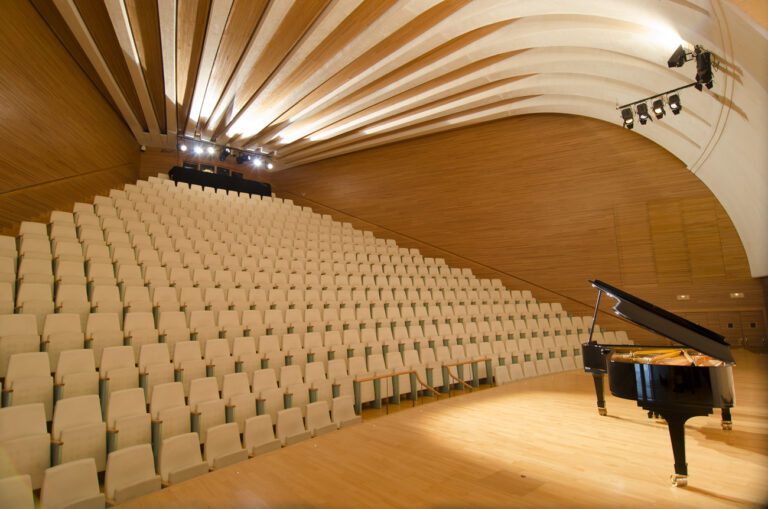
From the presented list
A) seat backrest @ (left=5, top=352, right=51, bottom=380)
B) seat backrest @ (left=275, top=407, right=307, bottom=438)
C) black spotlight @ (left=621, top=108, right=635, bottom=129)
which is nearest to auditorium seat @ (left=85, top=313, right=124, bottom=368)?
seat backrest @ (left=5, top=352, right=51, bottom=380)

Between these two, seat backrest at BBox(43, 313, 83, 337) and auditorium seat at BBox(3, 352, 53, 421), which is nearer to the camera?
auditorium seat at BBox(3, 352, 53, 421)

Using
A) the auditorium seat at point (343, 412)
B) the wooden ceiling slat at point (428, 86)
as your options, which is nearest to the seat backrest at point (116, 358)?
the auditorium seat at point (343, 412)

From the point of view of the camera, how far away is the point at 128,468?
1.44 meters

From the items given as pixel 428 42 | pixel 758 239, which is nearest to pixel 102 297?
pixel 428 42

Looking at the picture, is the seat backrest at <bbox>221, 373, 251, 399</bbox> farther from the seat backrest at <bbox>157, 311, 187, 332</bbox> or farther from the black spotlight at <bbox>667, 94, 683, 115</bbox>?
the black spotlight at <bbox>667, 94, 683, 115</bbox>

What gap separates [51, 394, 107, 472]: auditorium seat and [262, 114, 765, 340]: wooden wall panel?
14.1 ft

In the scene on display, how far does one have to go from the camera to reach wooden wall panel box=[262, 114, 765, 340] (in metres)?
4.26

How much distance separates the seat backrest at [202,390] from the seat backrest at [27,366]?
0.56 metres

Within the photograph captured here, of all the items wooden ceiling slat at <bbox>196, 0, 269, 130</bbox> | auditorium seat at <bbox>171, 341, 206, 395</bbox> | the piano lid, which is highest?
wooden ceiling slat at <bbox>196, 0, 269, 130</bbox>

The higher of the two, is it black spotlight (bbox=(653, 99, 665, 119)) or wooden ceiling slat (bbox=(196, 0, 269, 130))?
wooden ceiling slat (bbox=(196, 0, 269, 130))

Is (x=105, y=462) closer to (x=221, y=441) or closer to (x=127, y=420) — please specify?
(x=127, y=420)

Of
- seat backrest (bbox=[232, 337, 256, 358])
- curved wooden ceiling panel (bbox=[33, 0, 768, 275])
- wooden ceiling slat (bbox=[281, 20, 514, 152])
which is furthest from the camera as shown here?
wooden ceiling slat (bbox=[281, 20, 514, 152])

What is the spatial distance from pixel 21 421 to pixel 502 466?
66.1 inches

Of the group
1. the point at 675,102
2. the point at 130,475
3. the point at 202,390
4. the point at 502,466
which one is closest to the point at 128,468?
the point at 130,475
